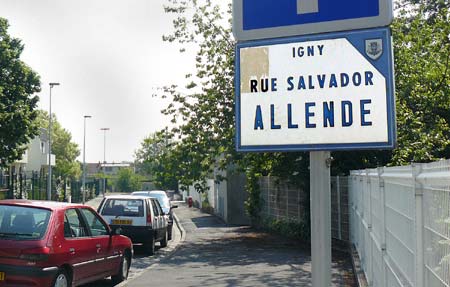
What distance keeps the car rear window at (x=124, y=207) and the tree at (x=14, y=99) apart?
15.7 m

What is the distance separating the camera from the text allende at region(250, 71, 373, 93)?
2334 mm

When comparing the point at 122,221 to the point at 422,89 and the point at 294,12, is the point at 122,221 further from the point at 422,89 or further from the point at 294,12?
the point at 294,12

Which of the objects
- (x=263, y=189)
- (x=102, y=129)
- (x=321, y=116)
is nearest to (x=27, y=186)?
(x=263, y=189)

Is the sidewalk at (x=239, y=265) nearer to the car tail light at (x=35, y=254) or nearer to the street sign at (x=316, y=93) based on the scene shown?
the car tail light at (x=35, y=254)

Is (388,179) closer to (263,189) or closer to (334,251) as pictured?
(334,251)

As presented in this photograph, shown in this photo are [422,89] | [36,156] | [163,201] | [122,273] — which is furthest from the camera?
[36,156]

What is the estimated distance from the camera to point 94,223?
9.49m

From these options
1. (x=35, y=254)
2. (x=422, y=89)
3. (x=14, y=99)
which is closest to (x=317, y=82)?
(x=35, y=254)

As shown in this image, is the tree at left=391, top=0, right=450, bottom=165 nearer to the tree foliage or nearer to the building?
the tree foliage

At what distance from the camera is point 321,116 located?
2367 millimetres

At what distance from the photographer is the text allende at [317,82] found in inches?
91.9

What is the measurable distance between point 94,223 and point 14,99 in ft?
78.5

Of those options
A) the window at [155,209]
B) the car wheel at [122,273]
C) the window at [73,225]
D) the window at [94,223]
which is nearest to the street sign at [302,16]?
the window at [73,225]

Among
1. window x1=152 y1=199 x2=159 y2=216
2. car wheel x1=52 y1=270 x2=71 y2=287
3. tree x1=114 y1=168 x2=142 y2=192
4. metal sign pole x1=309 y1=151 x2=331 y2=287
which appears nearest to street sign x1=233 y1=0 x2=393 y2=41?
metal sign pole x1=309 y1=151 x2=331 y2=287
